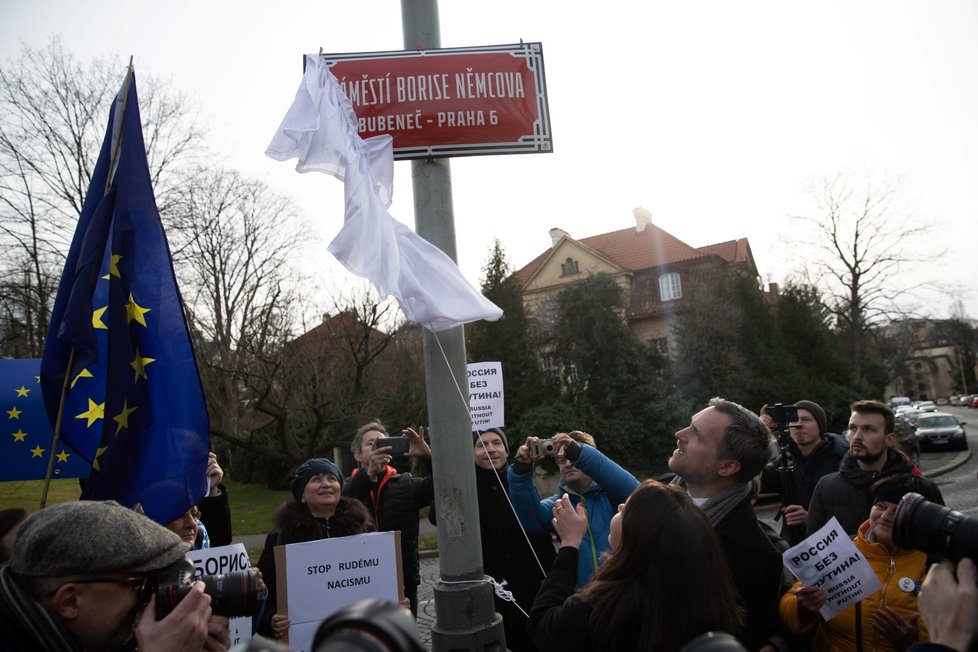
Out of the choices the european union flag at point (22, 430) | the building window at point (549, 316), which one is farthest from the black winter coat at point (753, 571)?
the building window at point (549, 316)

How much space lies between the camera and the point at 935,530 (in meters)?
1.71

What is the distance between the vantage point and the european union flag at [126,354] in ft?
10.7

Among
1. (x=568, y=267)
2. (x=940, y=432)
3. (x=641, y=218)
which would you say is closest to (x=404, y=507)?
(x=940, y=432)

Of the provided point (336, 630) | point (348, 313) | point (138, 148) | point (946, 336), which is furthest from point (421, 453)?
point (946, 336)

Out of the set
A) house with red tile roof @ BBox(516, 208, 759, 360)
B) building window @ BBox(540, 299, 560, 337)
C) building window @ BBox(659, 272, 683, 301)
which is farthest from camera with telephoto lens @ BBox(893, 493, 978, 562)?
building window @ BBox(659, 272, 683, 301)

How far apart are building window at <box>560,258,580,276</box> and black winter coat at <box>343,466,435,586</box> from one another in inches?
1383

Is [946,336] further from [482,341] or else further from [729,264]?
[482,341]

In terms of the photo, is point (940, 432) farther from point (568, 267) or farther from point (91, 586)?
point (91, 586)

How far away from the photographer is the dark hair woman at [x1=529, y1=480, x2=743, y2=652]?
2.03m

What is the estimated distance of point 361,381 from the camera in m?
21.5

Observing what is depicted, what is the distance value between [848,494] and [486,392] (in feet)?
8.77

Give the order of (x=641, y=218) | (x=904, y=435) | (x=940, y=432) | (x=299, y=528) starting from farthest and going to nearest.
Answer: (x=641, y=218) < (x=940, y=432) < (x=904, y=435) < (x=299, y=528)

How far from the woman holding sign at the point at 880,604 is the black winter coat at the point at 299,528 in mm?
2146

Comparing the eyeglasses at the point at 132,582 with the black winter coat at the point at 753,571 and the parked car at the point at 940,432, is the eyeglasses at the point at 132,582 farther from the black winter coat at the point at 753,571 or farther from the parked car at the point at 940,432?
the parked car at the point at 940,432
